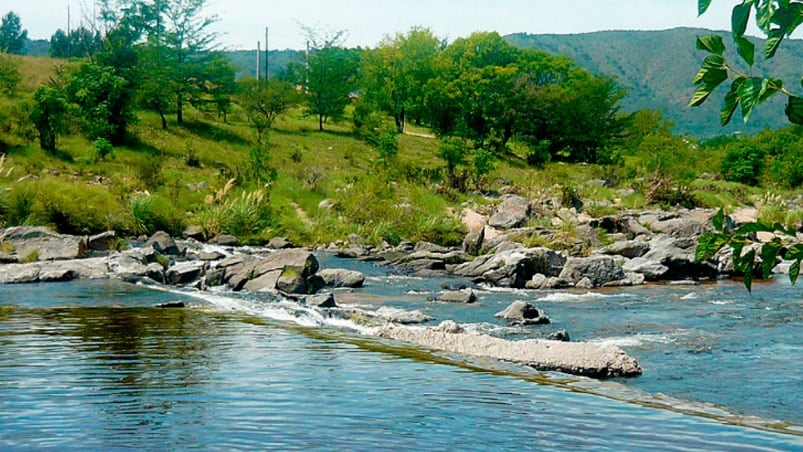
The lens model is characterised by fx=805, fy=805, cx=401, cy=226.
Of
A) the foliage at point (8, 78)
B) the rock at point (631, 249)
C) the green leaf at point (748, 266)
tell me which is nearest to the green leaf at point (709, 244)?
the green leaf at point (748, 266)

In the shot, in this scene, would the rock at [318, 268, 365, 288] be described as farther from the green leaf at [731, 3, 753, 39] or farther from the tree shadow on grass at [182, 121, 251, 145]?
the tree shadow on grass at [182, 121, 251, 145]

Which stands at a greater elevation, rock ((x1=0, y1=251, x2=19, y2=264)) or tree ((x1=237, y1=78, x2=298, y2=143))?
tree ((x1=237, y1=78, x2=298, y2=143))

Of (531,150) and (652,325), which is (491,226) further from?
(531,150)

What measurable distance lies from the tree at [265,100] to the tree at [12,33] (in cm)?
6201

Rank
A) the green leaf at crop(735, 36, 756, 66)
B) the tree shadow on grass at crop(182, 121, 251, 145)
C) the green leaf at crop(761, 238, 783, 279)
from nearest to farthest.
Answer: the green leaf at crop(735, 36, 756, 66) < the green leaf at crop(761, 238, 783, 279) < the tree shadow on grass at crop(182, 121, 251, 145)

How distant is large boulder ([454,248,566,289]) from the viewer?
1959cm

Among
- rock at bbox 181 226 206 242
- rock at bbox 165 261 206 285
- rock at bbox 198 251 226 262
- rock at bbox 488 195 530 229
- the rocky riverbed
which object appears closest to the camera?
the rocky riverbed

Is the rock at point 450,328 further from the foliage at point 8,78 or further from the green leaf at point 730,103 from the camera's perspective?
the foliage at point 8,78

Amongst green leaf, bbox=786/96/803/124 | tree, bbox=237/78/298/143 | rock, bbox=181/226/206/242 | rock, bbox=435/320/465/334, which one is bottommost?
rock, bbox=181/226/206/242

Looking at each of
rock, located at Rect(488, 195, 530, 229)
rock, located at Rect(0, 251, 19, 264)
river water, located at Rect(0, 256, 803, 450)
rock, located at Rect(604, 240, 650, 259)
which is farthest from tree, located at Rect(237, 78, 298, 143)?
river water, located at Rect(0, 256, 803, 450)

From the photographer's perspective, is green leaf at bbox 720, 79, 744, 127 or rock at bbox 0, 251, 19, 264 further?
rock at bbox 0, 251, 19, 264

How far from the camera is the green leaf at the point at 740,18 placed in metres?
2.45

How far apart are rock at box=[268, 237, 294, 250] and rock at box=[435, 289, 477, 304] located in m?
12.5

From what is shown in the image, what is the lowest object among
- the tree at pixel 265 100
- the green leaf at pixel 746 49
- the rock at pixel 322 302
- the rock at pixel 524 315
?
the rock at pixel 322 302
